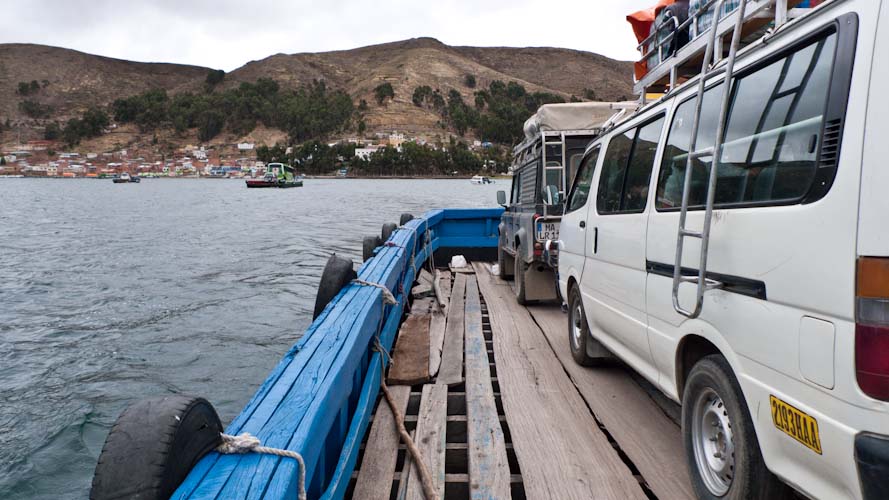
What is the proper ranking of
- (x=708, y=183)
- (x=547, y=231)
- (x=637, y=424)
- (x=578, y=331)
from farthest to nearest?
(x=547, y=231)
(x=578, y=331)
(x=637, y=424)
(x=708, y=183)

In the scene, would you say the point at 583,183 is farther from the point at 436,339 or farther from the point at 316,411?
the point at 316,411

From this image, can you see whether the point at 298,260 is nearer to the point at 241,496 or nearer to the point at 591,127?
the point at 591,127

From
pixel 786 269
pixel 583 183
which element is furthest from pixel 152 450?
pixel 583 183

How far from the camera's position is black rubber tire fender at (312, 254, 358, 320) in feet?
15.5

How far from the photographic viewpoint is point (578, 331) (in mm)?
5059

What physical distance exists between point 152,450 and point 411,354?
3.49m

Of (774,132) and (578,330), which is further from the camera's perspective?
(578,330)

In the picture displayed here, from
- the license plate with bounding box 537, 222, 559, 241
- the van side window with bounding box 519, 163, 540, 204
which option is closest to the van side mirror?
the van side window with bounding box 519, 163, 540, 204

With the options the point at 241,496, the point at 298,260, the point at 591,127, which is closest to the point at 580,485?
the point at 241,496

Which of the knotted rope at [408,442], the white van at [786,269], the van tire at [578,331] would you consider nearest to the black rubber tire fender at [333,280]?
the knotted rope at [408,442]

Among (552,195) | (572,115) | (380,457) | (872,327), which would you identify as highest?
(572,115)

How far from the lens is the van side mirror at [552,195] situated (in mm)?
7344

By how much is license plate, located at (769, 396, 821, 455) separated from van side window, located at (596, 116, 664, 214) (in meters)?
1.57

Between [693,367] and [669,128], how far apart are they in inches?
51.3
